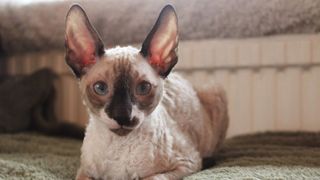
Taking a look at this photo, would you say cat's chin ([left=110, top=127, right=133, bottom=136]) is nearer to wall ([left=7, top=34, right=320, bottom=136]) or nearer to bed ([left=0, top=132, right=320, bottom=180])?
bed ([left=0, top=132, right=320, bottom=180])

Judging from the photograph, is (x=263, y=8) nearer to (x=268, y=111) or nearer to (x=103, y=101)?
(x=268, y=111)

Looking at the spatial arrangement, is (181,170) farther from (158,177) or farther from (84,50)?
(84,50)

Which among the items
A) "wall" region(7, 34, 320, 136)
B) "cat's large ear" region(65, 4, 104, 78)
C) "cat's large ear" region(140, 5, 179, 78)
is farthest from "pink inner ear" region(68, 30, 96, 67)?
"wall" region(7, 34, 320, 136)

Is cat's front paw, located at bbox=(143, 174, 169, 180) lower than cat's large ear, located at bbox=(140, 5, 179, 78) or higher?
lower

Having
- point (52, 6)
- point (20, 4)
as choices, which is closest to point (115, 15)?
point (52, 6)

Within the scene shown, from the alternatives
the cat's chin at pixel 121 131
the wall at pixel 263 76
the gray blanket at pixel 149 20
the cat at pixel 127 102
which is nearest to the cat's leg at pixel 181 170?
the cat at pixel 127 102

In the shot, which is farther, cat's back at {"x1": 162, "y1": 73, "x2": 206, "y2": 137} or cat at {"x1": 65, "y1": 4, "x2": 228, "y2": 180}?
cat's back at {"x1": 162, "y1": 73, "x2": 206, "y2": 137}
